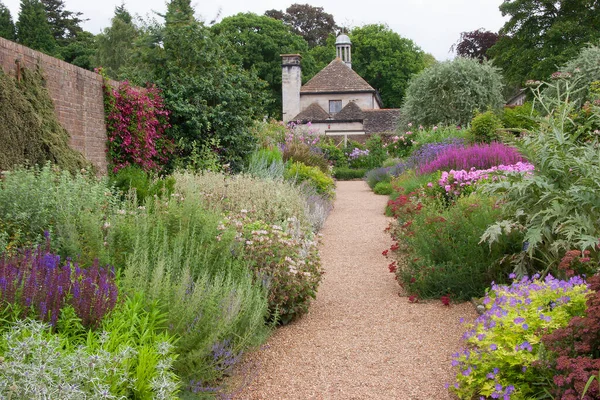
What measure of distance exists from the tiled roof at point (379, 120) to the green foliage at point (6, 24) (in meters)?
23.2

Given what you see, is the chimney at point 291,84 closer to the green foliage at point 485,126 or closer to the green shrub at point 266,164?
the green foliage at point 485,126

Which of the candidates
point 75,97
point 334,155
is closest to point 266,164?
point 75,97

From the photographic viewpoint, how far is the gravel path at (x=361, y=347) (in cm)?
386

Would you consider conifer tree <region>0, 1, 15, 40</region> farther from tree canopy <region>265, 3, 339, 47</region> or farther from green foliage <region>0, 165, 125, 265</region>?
green foliage <region>0, 165, 125, 265</region>

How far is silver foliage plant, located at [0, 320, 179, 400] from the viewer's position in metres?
2.44

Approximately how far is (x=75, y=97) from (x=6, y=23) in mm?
35378

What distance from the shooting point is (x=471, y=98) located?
1938cm

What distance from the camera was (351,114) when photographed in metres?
39.2

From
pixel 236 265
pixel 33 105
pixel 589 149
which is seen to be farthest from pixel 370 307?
pixel 33 105

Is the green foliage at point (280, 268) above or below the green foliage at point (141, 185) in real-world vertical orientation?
below

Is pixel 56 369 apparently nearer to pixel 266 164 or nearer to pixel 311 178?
pixel 266 164

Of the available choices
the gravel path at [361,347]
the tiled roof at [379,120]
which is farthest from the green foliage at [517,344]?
the tiled roof at [379,120]

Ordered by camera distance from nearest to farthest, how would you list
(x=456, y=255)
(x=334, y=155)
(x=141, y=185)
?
(x=456, y=255) < (x=141, y=185) < (x=334, y=155)

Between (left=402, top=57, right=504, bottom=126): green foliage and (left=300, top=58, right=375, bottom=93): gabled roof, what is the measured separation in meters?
22.0
